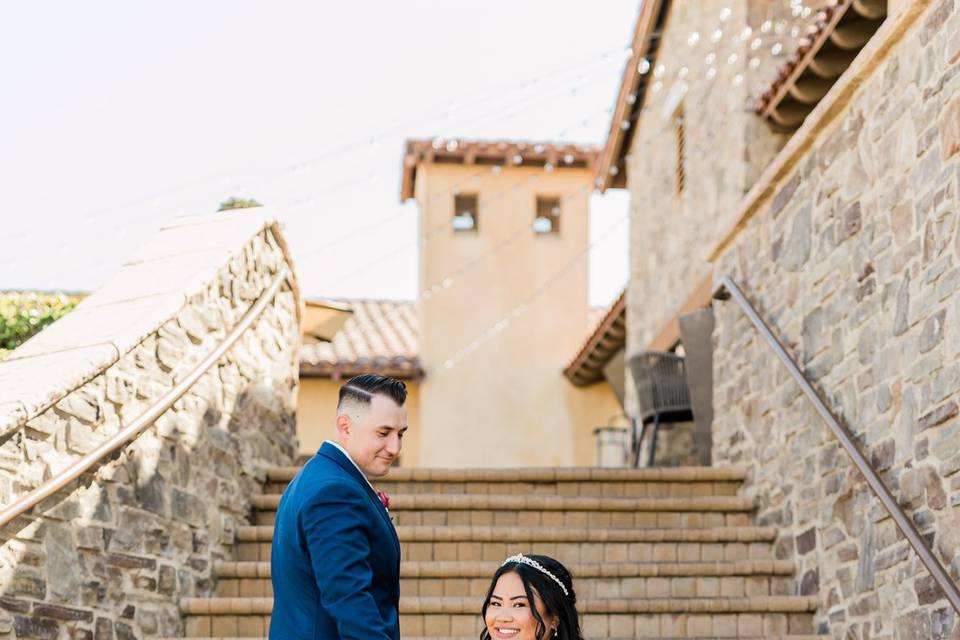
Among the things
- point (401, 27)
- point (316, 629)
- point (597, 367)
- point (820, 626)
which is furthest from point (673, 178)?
point (316, 629)

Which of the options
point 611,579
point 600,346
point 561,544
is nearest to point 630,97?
point 600,346

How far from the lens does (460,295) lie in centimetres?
1869

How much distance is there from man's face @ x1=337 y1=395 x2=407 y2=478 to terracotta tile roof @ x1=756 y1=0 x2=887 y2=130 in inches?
227

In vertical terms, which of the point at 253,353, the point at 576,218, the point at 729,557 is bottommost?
the point at 729,557

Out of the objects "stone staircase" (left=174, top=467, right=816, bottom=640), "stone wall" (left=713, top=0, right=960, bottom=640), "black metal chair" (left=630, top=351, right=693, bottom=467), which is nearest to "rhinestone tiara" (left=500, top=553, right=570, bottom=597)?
"stone wall" (left=713, top=0, right=960, bottom=640)

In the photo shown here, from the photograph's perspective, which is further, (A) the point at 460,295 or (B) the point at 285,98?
(A) the point at 460,295

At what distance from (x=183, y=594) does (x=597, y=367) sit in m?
11.9

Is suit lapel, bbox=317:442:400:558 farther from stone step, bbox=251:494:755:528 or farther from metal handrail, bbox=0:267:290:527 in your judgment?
stone step, bbox=251:494:755:528

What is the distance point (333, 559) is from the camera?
2979 mm

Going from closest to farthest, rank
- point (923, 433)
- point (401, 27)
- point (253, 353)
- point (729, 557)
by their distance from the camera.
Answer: point (923, 433), point (729, 557), point (253, 353), point (401, 27)

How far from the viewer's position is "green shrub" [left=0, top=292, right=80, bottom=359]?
730 centimetres

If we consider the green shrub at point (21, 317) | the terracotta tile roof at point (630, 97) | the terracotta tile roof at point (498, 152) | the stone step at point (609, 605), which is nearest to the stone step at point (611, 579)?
the stone step at point (609, 605)

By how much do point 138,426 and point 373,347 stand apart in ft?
44.8

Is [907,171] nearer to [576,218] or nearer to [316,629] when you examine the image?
[316,629]
